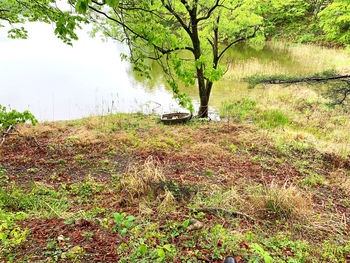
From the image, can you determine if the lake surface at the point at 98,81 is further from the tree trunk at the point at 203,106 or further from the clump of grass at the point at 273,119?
the clump of grass at the point at 273,119

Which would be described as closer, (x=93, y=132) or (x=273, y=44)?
(x=93, y=132)

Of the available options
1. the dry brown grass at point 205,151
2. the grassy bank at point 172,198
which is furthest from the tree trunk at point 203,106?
the dry brown grass at point 205,151

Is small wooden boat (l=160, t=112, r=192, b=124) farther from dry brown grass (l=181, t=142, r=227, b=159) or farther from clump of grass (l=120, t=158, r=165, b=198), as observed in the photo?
clump of grass (l=120, t=158, r=165, b=198)

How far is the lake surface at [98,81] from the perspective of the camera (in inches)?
412

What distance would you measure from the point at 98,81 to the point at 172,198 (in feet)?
43.1

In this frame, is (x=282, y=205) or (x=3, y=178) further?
(x=3, y=178)

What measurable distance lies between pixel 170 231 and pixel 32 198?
7.47ft

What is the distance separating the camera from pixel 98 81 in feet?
47.4

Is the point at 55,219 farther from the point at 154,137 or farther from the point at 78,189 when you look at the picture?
the point at 154,137

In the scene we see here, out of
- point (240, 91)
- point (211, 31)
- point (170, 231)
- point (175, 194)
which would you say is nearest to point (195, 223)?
point (170, 231)

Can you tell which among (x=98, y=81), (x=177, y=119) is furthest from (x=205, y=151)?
(x=98, y=81)

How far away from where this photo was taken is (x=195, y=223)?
2791mm

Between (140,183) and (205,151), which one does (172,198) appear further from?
(205,151)

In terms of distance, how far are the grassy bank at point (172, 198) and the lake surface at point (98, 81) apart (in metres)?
4.04
